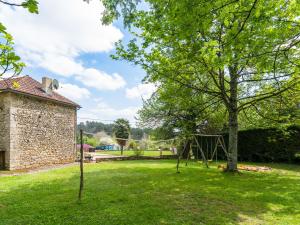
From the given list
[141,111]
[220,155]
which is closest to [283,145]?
[220,155]

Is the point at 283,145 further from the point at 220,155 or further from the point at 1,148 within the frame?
the point at 1,148

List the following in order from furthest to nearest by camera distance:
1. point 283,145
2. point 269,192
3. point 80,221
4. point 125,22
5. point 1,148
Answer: point 283,145 → point 1,148 → point 269,192 → point 125,22 → point 80,221

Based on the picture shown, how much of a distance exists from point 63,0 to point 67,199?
5160 millimetres

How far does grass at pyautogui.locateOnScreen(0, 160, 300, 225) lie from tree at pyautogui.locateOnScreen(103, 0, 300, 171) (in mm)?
3287

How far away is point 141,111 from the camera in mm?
24844

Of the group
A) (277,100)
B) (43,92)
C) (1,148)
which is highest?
(43,92)

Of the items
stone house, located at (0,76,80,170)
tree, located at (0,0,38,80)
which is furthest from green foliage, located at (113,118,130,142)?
tree, located at (0,0,38,80)

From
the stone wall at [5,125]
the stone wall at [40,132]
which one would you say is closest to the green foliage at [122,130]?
the stone wall at [40,132]

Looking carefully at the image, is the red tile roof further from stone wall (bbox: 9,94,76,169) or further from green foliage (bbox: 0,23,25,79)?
green foliage (bbox: 0,23,25,79)

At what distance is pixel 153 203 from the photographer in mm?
6082

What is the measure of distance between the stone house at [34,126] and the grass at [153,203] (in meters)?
6.10

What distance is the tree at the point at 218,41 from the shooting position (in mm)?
4617

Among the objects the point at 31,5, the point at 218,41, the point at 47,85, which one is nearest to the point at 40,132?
the point at 47,85

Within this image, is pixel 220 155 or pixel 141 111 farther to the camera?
pixel 141 111
